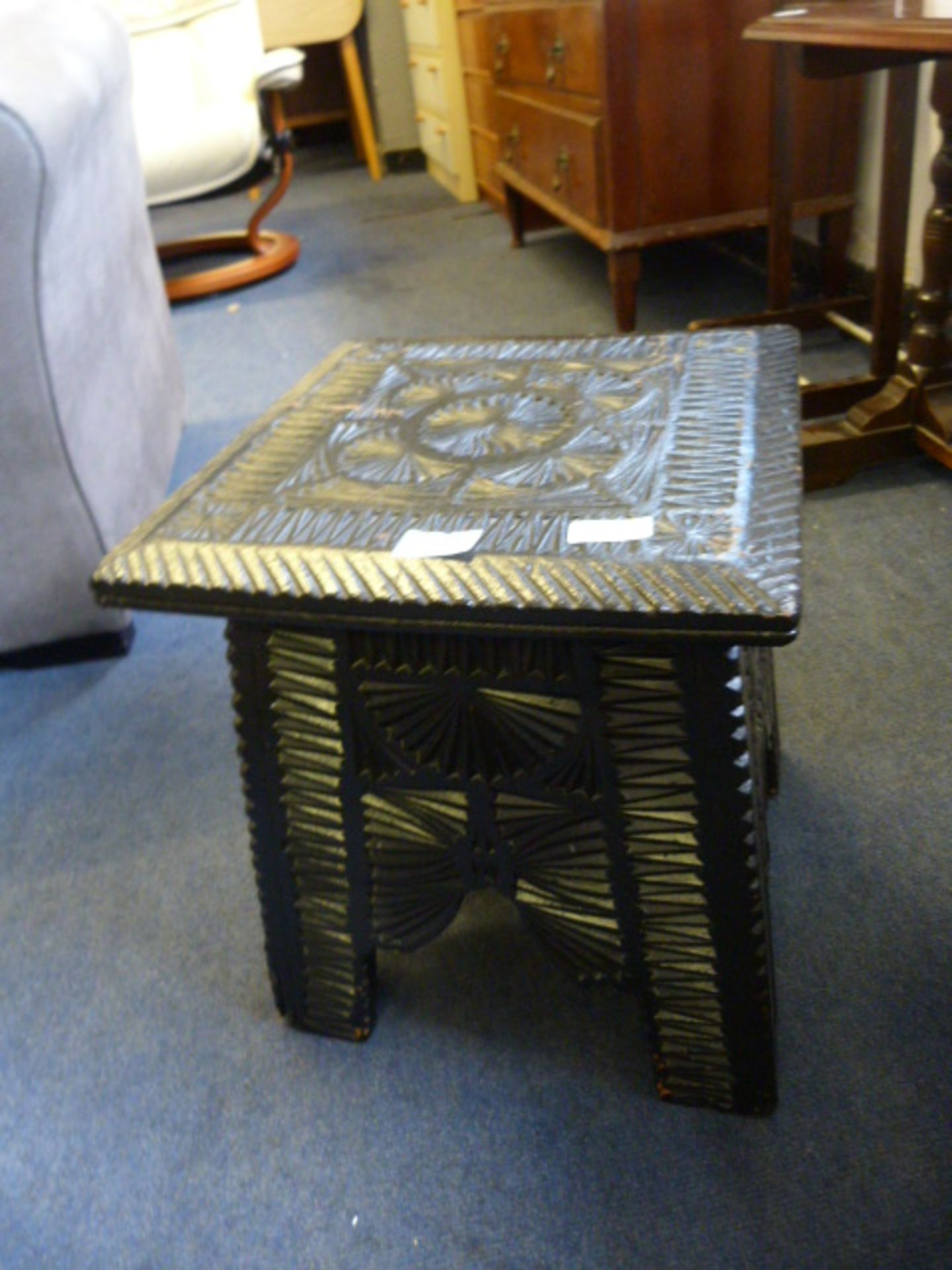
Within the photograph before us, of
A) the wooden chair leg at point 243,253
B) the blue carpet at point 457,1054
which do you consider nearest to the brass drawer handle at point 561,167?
the wooden chair leg at point 243,253

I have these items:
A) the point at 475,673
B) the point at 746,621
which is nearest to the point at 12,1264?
the point at 475,673

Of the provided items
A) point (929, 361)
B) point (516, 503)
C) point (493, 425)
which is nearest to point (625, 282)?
point (929, 361)

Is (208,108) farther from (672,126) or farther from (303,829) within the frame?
(303,829)

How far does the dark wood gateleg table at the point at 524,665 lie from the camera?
598 millimetres

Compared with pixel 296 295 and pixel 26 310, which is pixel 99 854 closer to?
pixel 26 310

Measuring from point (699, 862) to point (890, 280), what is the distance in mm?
1204

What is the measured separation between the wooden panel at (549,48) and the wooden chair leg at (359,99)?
1.75 m

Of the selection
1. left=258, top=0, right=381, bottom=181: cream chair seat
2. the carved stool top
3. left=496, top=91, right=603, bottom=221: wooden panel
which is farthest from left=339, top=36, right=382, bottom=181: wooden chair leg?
the carved stool top

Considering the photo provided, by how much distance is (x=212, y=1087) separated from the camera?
0.82 meters

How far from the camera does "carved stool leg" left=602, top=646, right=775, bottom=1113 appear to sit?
0.61 m

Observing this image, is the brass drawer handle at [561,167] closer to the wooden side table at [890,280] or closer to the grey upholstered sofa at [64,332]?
the wooden side table at [890,280]

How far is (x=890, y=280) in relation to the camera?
1.54 m

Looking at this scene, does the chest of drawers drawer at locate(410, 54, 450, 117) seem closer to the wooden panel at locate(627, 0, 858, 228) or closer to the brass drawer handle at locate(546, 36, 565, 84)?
the brass drawer handle at locate(546, 36, 565, 84)

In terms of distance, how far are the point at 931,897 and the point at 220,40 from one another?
3.13 m
